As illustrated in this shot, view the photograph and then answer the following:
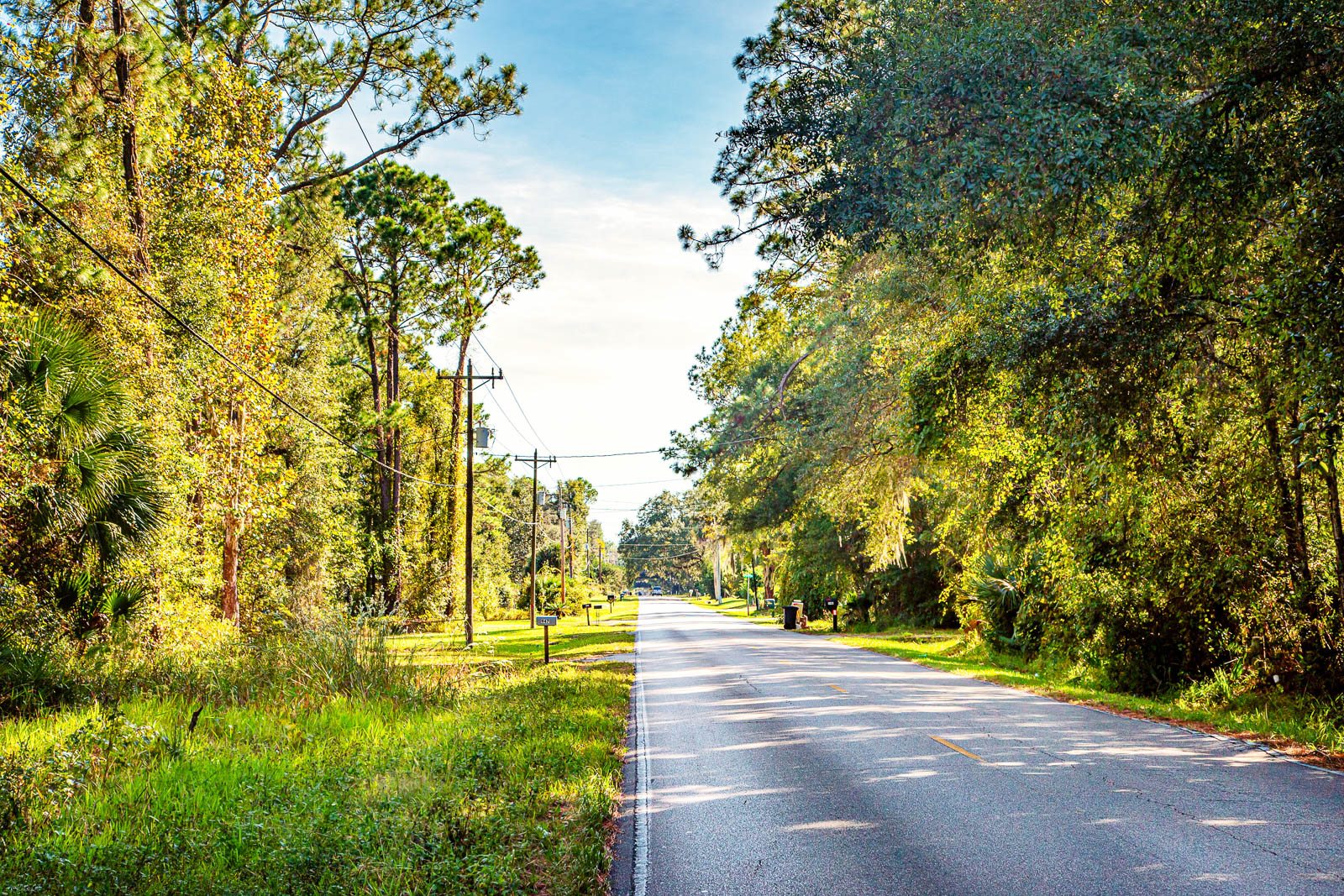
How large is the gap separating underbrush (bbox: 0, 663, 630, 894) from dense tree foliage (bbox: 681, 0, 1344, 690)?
6.61 metres

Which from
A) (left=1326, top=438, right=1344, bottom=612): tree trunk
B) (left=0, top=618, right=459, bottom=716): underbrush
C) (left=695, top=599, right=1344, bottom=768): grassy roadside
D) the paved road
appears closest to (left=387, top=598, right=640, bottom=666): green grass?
(left=0, top=618, right=459, bottom=716): underbrush

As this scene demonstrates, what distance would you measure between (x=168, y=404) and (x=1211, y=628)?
17.6 meters

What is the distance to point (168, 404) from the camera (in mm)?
16000

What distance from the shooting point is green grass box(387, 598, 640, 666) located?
19.8m

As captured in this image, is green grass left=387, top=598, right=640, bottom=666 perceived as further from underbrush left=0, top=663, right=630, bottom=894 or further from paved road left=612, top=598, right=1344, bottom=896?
paved road left=612, top=598, right=1344, bottom=896

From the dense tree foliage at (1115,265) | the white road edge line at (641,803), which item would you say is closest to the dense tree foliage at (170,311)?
the white road edge line at (641,803)

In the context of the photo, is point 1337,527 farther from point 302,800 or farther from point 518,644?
point 518,644

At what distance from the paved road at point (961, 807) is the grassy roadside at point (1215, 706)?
0.65 metres

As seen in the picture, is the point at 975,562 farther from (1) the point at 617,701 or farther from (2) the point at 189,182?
(2) the point at 189,182

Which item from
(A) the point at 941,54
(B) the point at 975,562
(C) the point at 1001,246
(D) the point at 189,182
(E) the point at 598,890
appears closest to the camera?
(E) the point at 598,890

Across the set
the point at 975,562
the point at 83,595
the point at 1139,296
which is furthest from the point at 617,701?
the point at 975,562

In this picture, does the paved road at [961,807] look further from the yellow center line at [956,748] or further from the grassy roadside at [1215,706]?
the grassy roadside at [1215,706]

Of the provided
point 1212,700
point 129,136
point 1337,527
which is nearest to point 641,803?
point 1337,527

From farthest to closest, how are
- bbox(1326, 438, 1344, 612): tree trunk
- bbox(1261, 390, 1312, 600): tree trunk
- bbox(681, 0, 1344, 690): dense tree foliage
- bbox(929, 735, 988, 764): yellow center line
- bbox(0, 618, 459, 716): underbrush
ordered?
bbox(1261, 390, 1312, 600): tree trunk → bbox(0, 618, 459, 716): underbrush → bbox(1326, 438, 1344, 612): tree trunk → bbox(929, 735, 988, 764): yellow center line → bbox(681, 0, 1344, 690): dense tree foliage
